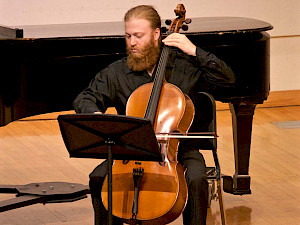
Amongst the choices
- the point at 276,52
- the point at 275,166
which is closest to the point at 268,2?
the point at 276,52

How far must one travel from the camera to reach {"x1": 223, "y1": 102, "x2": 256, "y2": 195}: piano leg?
12.4 feet

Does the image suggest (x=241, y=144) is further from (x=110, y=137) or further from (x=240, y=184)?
(x=110, y=137)

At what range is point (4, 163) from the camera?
4668 mm

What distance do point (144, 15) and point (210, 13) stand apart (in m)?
2.92

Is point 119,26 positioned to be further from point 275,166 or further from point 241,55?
point 275,166

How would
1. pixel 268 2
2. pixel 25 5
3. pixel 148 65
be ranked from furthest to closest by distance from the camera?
pixel 268 2, pixel 25 5, pixel 148 65

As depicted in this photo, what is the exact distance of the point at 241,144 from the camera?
12.6ft

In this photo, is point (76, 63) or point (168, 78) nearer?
point (168, 78)

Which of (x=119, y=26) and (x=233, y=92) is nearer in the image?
(x=233, y=92)

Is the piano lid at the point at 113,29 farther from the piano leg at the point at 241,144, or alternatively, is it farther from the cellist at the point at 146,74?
the cellist at the point at 146,74

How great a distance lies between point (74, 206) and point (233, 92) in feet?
3.48

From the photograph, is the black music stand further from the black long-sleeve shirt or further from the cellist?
the black long-sleeve shirt

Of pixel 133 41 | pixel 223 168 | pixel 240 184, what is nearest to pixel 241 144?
pixel 240 184

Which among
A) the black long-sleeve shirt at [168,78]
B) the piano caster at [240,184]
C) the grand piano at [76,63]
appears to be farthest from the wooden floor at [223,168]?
the black long-sleeve shirt at [168,78]
